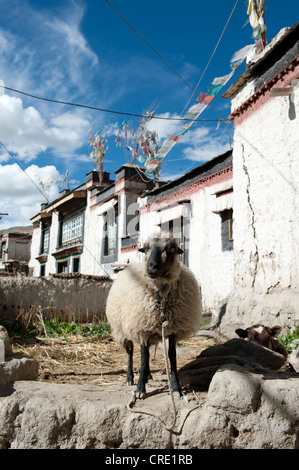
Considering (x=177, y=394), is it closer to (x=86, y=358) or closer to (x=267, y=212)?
(x=86, y=358)

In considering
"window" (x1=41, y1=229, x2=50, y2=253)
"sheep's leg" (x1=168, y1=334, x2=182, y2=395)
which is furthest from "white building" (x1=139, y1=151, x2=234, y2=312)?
"window" (x1=41, y1=229, x2=50, y2=253)

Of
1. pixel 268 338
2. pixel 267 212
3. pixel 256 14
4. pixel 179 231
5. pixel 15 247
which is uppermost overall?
pixel 256 14

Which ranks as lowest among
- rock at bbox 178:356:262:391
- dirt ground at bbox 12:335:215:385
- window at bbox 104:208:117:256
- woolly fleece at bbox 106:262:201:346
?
dirt ground at bbox 12:335:215:385

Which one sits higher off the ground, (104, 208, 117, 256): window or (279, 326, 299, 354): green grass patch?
(104, 208, 117, 256): window

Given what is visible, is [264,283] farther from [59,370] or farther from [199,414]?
[199,414]

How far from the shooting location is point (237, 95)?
28.4ft

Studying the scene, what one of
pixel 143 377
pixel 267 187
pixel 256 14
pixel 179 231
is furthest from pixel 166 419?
pixel 179 231

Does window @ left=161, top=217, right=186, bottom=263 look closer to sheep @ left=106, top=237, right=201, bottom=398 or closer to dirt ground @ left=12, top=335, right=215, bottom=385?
dirt ground @ left=12, top=335, right=215, bottom=385

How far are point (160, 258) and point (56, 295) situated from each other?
6.73 m

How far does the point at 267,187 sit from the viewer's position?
7.33 meters

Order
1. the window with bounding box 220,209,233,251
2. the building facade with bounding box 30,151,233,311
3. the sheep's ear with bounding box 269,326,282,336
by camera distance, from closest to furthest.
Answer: the sheep's ear with bounding box 269,326,282,336
the window with bounding box 220,209,233,251
the building facade with bounding box 30,151,233,311

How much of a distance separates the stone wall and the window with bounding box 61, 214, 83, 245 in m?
11.9

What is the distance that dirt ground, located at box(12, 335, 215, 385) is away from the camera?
172 inches

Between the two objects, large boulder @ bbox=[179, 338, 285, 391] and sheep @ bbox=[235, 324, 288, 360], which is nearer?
large boulder @ bbox=[179, 338, 285, 391]
